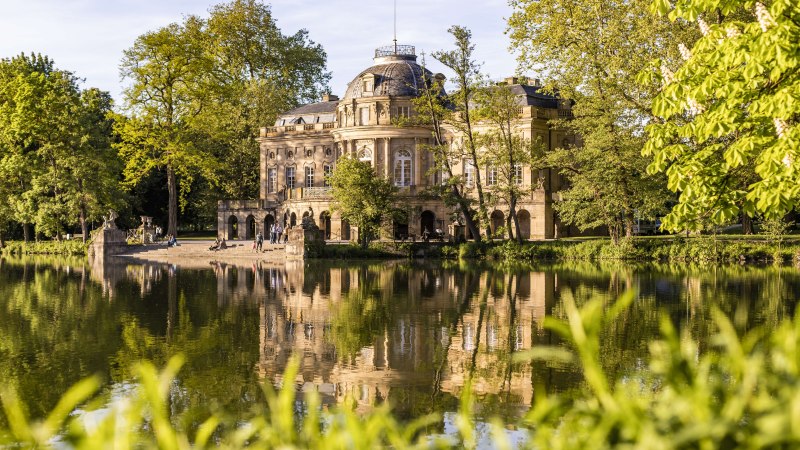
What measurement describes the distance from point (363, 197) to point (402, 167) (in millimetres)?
16039

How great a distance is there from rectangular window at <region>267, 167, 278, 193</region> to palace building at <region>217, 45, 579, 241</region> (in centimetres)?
8

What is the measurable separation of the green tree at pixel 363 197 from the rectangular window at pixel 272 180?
880 inches

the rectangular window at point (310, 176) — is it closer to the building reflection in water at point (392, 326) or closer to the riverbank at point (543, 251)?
the riverbank at point (543, 251)

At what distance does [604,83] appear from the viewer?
4022 cm

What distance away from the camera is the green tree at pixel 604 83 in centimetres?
3862

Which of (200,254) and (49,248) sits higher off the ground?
(49,248)

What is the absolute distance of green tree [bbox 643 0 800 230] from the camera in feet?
29.7

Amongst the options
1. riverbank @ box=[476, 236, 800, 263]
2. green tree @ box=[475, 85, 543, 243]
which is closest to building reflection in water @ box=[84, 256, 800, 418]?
riverbank @ box=[476, 236, 800, 263]

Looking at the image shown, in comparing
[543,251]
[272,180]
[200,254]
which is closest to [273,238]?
[200,254]

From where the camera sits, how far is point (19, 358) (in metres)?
14.4

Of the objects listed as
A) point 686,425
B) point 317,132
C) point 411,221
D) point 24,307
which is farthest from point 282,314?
point 317,132

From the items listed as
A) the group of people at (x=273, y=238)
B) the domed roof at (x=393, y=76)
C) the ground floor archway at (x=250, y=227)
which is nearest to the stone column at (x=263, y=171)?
the ground floor archway at (x=250, y=227)

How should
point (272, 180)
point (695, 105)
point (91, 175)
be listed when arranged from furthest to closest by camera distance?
point (272, 180) < point (91, 175) < point (695, 105)

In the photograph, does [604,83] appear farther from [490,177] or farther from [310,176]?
[310,176]
